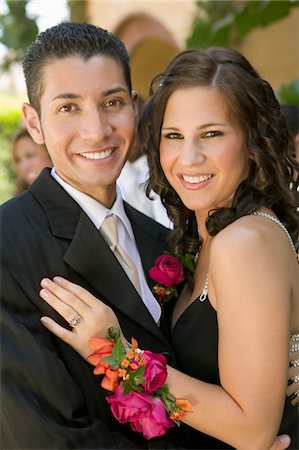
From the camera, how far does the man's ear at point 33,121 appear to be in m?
2.74

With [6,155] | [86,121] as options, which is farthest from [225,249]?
[6,155]

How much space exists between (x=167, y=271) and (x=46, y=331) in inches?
29.5

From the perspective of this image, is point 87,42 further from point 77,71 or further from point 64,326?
point 64,326

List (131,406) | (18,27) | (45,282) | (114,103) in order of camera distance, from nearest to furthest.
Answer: (131,406)
(45,282)
(114,103)
(18,27)

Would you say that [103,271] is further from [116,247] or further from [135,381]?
[135,381]

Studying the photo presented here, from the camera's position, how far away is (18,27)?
13188 millimetres

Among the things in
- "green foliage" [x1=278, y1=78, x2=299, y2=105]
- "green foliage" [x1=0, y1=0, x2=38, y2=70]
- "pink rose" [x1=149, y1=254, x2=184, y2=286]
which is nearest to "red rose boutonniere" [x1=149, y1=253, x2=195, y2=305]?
"pink rose" [x1=149, y1=254, x2=184, y2=286]

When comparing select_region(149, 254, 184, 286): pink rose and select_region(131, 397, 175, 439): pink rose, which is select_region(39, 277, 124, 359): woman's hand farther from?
select_region(149, 254, 184, 286): pink rose

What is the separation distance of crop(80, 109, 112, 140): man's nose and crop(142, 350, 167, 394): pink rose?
90cm

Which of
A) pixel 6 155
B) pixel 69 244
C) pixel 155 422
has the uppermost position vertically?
pixel 6 155

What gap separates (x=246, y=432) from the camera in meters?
2.24

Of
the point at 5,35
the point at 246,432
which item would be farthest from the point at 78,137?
the point at 5,35

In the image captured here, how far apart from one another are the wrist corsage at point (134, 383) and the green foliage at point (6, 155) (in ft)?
33.5

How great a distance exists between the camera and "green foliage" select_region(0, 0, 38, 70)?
13.1 metres
